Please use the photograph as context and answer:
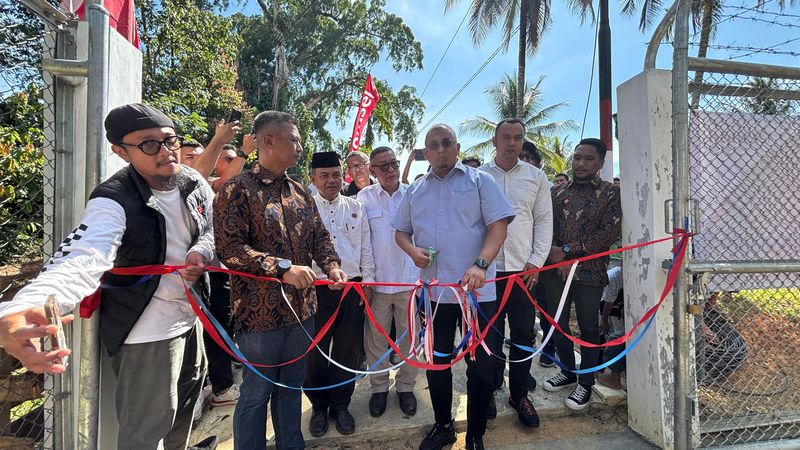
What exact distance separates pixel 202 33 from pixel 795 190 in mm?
11591

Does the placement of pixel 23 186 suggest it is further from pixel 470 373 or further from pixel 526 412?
pixel 526 412

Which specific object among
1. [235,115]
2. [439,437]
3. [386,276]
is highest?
[235,115]

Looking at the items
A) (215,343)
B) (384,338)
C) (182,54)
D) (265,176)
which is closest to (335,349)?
(384,338)

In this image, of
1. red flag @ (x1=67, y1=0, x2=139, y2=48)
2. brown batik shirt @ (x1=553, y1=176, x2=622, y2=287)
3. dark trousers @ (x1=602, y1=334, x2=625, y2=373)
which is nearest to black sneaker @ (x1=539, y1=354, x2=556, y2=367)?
dark trousers @ (x1=602, y1=334, x2=625, y2=373)

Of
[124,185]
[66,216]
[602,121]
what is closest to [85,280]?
[124,185]

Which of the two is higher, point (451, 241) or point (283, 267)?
point (451, 241)

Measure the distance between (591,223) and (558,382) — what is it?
1461 mm

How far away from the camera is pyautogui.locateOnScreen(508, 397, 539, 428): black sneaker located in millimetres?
2994

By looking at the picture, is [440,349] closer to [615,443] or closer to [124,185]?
[615,443]

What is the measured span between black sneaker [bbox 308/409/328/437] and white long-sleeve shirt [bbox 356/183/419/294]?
1.04 meters

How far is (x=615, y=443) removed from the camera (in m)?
2.84

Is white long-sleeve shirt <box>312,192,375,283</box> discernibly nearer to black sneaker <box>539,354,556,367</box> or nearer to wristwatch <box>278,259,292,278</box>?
wristwatch <box>278,259,292,278</box>

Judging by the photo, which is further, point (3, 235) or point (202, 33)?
point (202, 33)

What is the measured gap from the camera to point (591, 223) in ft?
10.4
